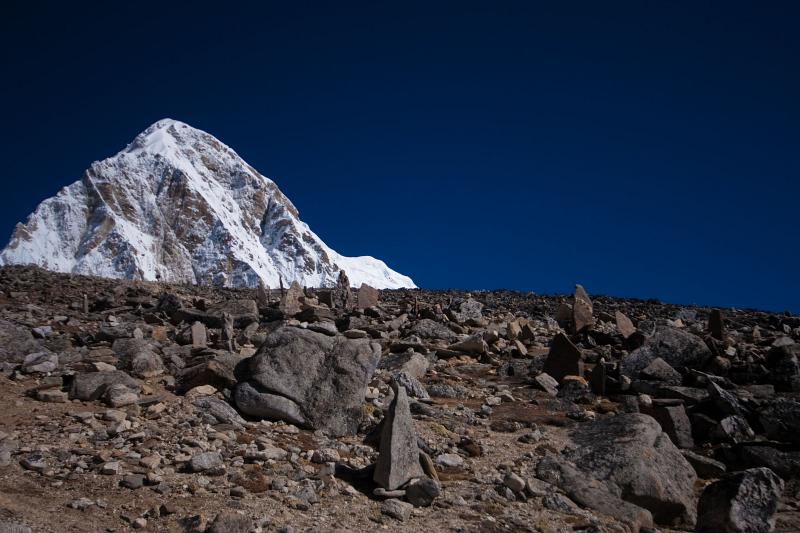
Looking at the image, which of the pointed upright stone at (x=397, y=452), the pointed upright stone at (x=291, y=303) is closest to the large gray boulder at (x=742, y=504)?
the pointed upright stone at (x=397, y=452)

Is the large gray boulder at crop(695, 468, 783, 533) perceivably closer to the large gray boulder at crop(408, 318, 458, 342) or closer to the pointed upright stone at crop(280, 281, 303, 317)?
the large gray boulder at crop(408, 318, 458, 342)

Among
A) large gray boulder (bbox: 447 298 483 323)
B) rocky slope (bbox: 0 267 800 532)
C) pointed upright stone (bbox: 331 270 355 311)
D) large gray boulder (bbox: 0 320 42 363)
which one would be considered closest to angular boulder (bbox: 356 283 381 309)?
pointed upright stone (bbox: 331 270 355 311)

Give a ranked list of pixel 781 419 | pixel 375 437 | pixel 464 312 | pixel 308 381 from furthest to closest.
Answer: pixel 464 312
pixel 781 419
pixel 308 381
pixel 375 437

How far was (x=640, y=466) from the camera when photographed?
708 cm

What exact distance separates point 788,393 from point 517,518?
8.73 m

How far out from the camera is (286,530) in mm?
4949

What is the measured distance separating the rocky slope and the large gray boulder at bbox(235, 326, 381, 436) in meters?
0.03

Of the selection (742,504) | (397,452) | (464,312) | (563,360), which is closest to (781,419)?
(742,504)

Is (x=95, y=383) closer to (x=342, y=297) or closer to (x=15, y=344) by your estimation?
(x=15, y=344)

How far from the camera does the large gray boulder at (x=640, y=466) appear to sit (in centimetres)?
675

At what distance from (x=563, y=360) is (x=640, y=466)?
560 cm

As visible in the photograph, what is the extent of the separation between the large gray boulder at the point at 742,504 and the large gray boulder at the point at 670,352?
243 inches

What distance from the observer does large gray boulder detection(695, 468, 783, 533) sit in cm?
605

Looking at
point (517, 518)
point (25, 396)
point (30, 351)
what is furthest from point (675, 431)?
point (30, 351)
